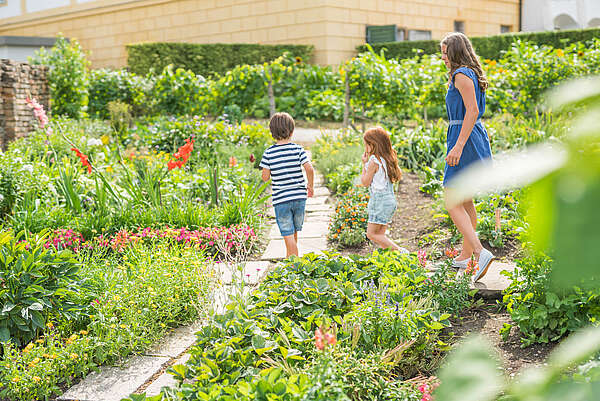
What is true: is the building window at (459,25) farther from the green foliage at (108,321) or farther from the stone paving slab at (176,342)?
the stone paving slab at (176,342)

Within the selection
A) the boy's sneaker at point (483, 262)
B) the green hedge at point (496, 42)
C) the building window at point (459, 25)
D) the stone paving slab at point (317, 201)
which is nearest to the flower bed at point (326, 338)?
the boy's sneaker at point (483, 262)

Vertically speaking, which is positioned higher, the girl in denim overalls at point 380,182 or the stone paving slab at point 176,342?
the girl in denim overalls at point 380,182

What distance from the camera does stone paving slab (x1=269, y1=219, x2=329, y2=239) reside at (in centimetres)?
558

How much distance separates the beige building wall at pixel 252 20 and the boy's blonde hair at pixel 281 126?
38.7 ft

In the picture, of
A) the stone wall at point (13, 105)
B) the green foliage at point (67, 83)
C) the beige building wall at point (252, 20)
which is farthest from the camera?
the beige building wall at point (252, 20)

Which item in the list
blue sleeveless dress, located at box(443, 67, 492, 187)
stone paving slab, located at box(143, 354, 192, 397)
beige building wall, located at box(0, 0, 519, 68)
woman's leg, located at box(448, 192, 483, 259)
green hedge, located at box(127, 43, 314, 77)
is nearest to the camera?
stone paving slab, located at box(143, 354, 192, 397)

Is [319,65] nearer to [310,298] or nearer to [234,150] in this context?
[234,150]

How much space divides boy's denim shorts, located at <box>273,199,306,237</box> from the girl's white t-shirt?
2.04 feet

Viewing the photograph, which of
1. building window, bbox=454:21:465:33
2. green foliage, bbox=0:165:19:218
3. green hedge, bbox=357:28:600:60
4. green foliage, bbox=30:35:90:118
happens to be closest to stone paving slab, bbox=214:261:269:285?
green foliage, bbox=0:165:19:218

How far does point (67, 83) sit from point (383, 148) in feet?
30.5

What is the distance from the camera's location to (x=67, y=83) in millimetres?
11805

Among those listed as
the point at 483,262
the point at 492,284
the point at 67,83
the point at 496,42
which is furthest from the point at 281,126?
the point at 496,42

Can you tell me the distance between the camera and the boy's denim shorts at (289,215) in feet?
15.2

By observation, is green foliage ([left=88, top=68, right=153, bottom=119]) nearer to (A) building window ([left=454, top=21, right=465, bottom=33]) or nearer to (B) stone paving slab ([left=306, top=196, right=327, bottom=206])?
(B) stone paving slab ([left=306, top=196, right=327, bottom=206])
